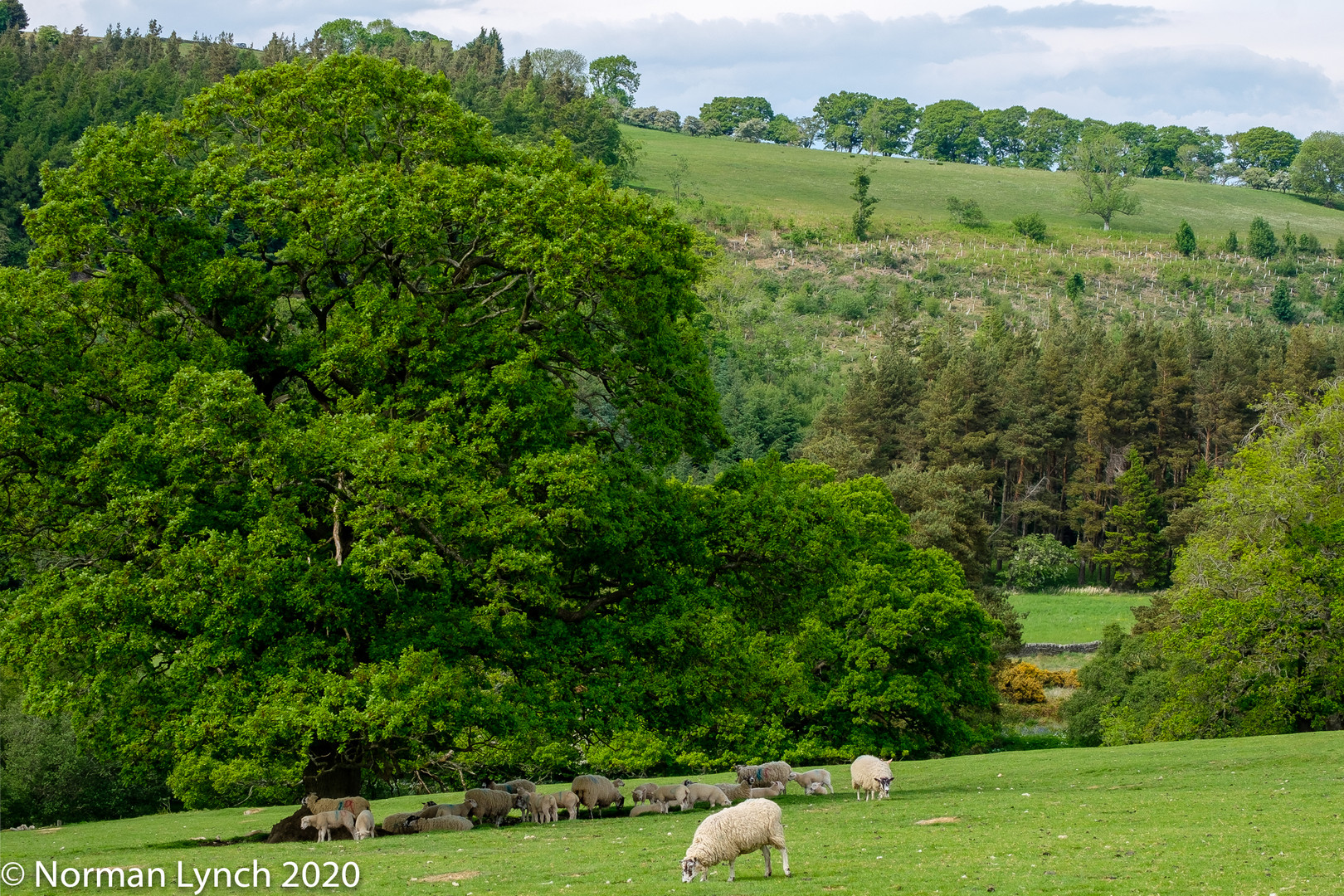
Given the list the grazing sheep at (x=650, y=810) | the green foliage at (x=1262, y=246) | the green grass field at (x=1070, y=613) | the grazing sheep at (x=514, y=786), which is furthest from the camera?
the green foliage at (x=1262, y=246)

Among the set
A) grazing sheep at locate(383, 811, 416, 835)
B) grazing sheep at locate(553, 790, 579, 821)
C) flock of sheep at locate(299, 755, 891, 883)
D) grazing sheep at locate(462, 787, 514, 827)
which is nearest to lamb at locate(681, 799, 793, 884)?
flock of sheep at locate(299, 755, 891, 883)

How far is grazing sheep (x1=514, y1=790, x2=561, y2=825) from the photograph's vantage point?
26.4m

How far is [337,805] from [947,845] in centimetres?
1263

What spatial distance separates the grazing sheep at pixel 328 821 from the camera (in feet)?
78.4

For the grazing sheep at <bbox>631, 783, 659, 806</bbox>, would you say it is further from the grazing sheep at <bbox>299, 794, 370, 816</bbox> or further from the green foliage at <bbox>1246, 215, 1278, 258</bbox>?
the green foliage at <bbox>1246, 215, 1278, 258</bbox>

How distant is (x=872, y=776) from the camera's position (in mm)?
27188

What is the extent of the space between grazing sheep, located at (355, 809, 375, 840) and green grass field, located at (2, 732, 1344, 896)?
56 centimetres

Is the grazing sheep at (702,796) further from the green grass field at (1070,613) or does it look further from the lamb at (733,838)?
the green grass field at (1070,613)

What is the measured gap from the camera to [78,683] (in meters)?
23.4

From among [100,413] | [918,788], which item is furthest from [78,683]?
[918,788]

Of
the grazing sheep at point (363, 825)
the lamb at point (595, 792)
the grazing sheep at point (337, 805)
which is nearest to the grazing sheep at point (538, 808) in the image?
the lamb at point (595, 792)

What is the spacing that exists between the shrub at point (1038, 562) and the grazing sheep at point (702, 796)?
76.9 meters

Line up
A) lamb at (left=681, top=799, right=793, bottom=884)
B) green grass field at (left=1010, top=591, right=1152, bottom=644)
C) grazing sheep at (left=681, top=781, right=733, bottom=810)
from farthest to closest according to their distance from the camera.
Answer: green grass field at (left=1010, top=591, right=1152, bottom=644) → grazing sheep at (left=681, top=781, right=733, bottom=810) → lamb at (left=681, top=799, right=793, bottom=884)

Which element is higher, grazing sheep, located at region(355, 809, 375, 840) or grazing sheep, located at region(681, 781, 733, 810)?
grazing sheep, located at region(355, 809, 375, 840)
